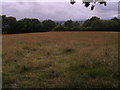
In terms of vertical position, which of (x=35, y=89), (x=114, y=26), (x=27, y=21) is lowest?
(x=35, y=89)

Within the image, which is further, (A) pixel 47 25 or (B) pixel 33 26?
(A) pixel 47 25

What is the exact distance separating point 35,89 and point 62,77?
0.95 metres

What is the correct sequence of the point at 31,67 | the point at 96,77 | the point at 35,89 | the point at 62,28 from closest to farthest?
1. the point at 35,89
2. the point at 96,77
3. the point at 31,67
4. the point at 62,28

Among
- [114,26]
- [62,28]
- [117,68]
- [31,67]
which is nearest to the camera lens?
[117,68]

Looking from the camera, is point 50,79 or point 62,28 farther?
point 62,28

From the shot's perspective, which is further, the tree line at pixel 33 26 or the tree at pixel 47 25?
the tree at pixel 47 25

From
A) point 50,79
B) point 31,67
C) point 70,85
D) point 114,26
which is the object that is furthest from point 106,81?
point 114,26

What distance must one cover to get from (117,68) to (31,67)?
116 inches

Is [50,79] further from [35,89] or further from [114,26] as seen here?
[114,26]

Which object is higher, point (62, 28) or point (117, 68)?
point (62, 28)

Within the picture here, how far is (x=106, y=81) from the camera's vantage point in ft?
13.1

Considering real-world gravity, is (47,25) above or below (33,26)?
above

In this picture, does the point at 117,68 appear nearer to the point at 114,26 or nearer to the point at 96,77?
the point at 96,77

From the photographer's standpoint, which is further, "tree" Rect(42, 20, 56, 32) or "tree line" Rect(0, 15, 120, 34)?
"tree" Rect(42, 20, 56, 32)
